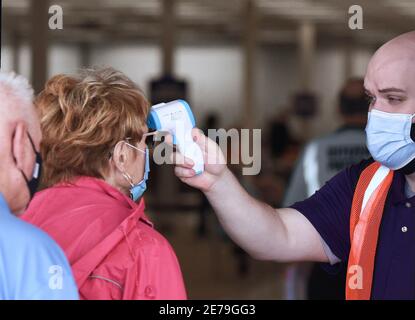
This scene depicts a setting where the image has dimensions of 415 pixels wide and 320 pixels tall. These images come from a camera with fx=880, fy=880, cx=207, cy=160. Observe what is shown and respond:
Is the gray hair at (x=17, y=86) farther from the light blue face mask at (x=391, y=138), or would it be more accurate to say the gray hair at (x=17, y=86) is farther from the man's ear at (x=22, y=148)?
the light blue face mask at (x=391, y=138)

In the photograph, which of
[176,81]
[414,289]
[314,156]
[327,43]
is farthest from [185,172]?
[327,43]

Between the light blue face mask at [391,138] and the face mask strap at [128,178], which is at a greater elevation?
the light blue face mask at [391,138]

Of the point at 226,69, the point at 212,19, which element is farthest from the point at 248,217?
the point at 226,69

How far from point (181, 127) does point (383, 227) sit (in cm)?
60

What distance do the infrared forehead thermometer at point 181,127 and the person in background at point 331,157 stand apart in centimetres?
190

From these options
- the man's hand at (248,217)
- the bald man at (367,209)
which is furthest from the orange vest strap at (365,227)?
the man's hand at (248,217)

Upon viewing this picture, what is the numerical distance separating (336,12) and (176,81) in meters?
7.34

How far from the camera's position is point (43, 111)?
2.18 meters

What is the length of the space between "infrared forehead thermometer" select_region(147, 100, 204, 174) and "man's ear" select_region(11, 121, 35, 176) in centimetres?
37

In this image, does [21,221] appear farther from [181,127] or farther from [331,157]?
[331,157]

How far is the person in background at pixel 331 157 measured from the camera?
13.0ft

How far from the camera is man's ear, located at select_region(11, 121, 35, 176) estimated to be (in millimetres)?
1791

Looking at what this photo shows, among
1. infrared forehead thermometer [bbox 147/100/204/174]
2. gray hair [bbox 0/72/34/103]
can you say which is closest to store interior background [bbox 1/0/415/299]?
infrared forehead thermometer [bbox 147/100/204/174]
